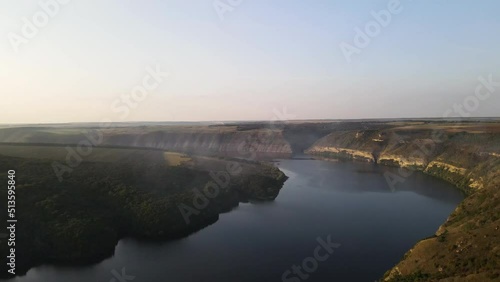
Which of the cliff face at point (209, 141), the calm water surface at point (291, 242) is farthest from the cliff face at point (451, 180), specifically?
the cliff face at point (209, 141)

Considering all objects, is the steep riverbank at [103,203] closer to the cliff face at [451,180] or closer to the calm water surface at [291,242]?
the calm water surface at [291,242]

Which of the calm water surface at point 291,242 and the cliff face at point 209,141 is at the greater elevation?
the cliff face at point 209,141

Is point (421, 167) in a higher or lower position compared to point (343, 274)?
higher

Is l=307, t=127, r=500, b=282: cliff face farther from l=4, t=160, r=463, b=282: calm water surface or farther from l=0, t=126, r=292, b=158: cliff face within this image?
l=0, t=126, r=292, b=158: cliff face

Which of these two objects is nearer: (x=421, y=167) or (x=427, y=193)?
(x=427, y=193)

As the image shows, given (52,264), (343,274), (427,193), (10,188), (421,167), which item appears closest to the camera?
(343,274)

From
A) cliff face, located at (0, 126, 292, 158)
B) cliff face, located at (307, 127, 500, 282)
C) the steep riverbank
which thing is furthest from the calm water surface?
cliff face, located at (0, 126, 292, 158)

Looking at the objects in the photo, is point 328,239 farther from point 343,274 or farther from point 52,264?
point 52,264

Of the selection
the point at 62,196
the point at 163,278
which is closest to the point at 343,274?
the point at 163,278
